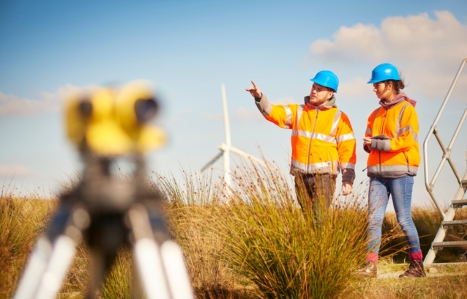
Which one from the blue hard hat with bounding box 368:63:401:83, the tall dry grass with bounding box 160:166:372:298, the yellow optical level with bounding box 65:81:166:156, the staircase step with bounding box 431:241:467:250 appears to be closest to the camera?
the yellow optical level with bounding box 65:81:166:156

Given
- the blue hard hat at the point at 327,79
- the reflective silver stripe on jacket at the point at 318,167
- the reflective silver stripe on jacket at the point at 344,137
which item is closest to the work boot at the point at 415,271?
the reflective silver stripe on jacket at the point at 318,167

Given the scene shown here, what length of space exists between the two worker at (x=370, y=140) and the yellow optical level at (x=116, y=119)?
139 inches

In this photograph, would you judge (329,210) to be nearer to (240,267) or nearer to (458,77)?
(240,267)

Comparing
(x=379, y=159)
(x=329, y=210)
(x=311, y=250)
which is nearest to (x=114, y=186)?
(x=311, y=250)

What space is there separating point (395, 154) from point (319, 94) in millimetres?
955

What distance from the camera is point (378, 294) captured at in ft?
12.4

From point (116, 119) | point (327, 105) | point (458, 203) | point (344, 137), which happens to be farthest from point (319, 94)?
Answer: point (116, 119)

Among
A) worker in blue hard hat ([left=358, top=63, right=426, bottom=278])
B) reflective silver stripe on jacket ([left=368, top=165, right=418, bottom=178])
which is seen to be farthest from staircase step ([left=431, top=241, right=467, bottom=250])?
reflective silver stripe on jacket ([left=368, top=165, right=418, bottom=178])

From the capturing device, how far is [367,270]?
4.04m

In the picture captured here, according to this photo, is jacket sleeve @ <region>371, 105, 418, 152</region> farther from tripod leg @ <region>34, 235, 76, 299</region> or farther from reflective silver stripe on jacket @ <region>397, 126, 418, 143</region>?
tripod leg @ <region>34, 235, 76, 299</region>

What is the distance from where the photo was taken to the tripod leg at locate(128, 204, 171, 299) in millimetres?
1149

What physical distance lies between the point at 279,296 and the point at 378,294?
0.91 meters

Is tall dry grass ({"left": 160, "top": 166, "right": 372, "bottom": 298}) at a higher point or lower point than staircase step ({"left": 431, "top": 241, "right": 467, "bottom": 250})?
higher

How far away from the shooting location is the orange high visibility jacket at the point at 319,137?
4703mm
